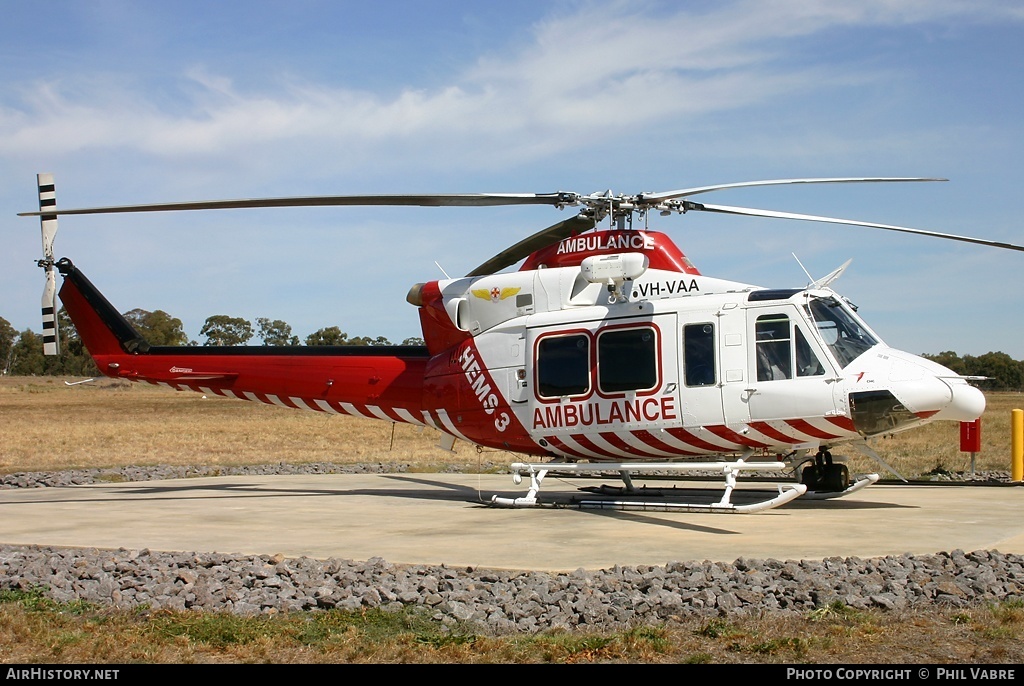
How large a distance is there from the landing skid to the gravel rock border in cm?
349

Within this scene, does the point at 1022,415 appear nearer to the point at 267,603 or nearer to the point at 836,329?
the point at 836,329

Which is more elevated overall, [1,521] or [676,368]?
[676,368]

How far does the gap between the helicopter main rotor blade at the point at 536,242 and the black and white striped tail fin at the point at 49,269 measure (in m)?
6.61

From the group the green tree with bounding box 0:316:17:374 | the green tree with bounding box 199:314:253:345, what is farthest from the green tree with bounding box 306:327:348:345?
the green tree with bounding box 0:316:17:374

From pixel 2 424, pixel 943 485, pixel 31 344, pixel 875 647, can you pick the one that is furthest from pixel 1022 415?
pixel 31 344

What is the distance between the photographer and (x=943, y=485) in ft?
48.0

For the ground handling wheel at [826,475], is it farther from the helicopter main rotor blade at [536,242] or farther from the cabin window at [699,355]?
the helicopter main rotor blade at [536,242]

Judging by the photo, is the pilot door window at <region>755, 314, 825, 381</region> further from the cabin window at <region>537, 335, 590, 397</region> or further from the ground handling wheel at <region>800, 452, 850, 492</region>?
the cabin window at <region>537, 335, 590, 397</region>

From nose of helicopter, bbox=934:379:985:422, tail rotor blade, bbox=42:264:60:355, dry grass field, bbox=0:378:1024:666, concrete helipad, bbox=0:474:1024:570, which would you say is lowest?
concrete helipad, bbox=0:474:1024:570

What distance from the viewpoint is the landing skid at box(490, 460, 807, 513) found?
11117 mm

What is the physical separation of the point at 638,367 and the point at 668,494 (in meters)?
2.39

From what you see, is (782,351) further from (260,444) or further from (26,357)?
(26,357)

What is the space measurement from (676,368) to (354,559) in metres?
5.41

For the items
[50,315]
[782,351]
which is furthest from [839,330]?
[50,315]
